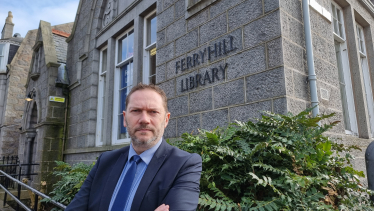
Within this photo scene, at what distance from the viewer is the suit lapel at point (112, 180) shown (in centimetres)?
170

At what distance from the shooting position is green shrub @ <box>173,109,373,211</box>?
2.14m

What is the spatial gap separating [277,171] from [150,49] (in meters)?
4.54

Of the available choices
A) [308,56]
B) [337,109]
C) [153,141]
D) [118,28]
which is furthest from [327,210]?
[118,28]

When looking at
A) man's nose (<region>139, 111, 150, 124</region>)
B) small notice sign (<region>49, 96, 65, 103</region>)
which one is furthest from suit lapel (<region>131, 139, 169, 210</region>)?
small notice sign (<region>49, 96, 65, 103</region>)

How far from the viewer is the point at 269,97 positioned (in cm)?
324

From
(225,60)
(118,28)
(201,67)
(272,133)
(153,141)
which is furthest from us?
(118,28)

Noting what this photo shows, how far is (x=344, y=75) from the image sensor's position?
5051 mm

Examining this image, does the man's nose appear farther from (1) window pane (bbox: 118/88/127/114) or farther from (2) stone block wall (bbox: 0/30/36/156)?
(2) stone block wall (bbox: 0/30/36/156)

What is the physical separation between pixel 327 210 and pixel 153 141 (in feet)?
4.91

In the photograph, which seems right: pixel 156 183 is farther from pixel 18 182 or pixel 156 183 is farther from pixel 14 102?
pixel 14 102

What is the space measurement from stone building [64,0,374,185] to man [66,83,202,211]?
1.83m

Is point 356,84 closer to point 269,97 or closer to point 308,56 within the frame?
point 308,56

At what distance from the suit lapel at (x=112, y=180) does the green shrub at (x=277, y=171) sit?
0.75 meters

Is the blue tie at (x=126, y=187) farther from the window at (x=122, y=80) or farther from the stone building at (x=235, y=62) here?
the window at (x=122, y=80)
